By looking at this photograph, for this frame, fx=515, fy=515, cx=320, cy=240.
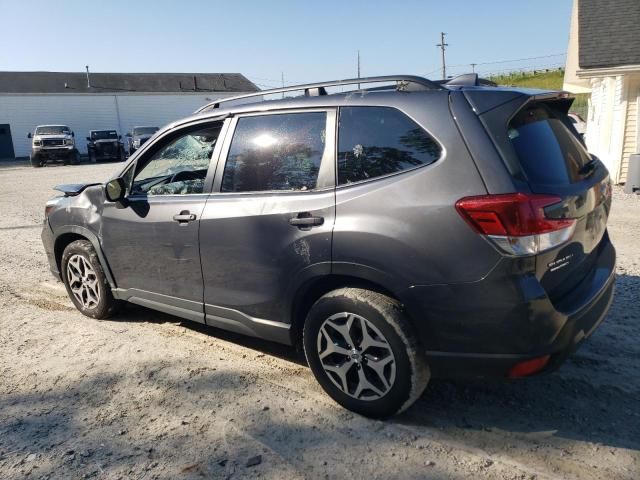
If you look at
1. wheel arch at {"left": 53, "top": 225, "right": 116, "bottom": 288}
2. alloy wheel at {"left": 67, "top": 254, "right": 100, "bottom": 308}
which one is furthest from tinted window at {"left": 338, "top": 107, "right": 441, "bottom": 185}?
alloy wheel at {"left": 67, "top": 254, "right": 100, "bottom": 308}

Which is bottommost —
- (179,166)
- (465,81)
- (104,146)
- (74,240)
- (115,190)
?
(74,240)

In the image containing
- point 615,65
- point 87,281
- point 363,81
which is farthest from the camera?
point 615,65

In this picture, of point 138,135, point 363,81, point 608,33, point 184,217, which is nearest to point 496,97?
point 363,81

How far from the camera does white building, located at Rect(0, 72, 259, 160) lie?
1517 inches

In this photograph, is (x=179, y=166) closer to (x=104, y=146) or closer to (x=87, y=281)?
(x=87, y=281)

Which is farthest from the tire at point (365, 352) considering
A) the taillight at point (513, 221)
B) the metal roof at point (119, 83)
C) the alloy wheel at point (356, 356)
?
the metal roof at point (119, 83)

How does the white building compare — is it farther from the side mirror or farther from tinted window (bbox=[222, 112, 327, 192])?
tinted window (bbox=[222, 112, 327, 192])

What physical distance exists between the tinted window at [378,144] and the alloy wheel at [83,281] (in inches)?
108

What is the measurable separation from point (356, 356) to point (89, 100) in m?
43.3

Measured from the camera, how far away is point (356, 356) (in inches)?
116

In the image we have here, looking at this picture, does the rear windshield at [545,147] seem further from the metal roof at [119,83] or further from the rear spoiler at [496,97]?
the metal roof at [119,83]

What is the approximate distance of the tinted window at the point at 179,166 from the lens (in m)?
3.75

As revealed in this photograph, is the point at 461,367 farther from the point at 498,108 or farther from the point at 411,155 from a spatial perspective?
the point at 498,108

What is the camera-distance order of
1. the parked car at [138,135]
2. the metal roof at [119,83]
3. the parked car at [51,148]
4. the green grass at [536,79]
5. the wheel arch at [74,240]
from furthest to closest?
the metal roof at [119,83] → the green grass at [536,79] → the parked car at [51,148] → the parked car at [138,135] → the wheel arch at [74,240]
